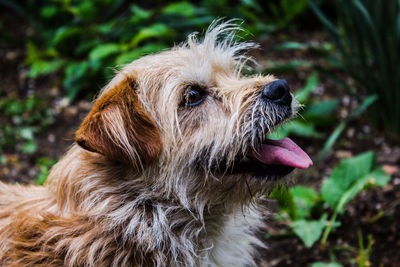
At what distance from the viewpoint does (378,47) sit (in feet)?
14.8

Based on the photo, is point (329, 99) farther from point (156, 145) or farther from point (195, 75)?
point (156, 145)

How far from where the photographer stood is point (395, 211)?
369cm

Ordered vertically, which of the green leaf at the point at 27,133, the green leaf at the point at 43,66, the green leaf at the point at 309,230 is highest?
the green leaf at the point at 43,66

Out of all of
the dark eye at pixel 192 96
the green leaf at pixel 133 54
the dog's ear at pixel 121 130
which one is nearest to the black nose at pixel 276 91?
the dark eye at pixel 192 96

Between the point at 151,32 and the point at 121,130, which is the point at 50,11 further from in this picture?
the point at 121,130

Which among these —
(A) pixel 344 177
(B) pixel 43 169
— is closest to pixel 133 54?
(B) pixel 43 169

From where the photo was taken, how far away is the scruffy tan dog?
2.48 metres

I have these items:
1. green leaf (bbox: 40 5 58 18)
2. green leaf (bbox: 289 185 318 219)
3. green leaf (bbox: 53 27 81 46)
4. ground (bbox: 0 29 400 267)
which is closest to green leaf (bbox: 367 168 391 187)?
ground (bbox: 0 29 400 267)

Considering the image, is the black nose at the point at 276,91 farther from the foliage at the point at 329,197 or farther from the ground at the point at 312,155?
the ground at the point at 312,155

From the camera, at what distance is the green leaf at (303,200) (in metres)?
3.86

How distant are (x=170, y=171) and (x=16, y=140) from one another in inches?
159

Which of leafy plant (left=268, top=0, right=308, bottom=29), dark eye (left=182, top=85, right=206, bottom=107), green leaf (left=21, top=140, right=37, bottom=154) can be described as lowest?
green leaf (left=21, top=140, right=37, bottom=154)

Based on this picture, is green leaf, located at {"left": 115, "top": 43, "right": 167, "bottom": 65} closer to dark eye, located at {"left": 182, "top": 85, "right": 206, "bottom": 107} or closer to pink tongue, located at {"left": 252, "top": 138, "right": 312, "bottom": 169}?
dark eye, located at {"left": 182, "top": 85, "right": 206, "bottom": 107}

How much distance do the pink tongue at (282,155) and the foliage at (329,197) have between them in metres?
0.81
